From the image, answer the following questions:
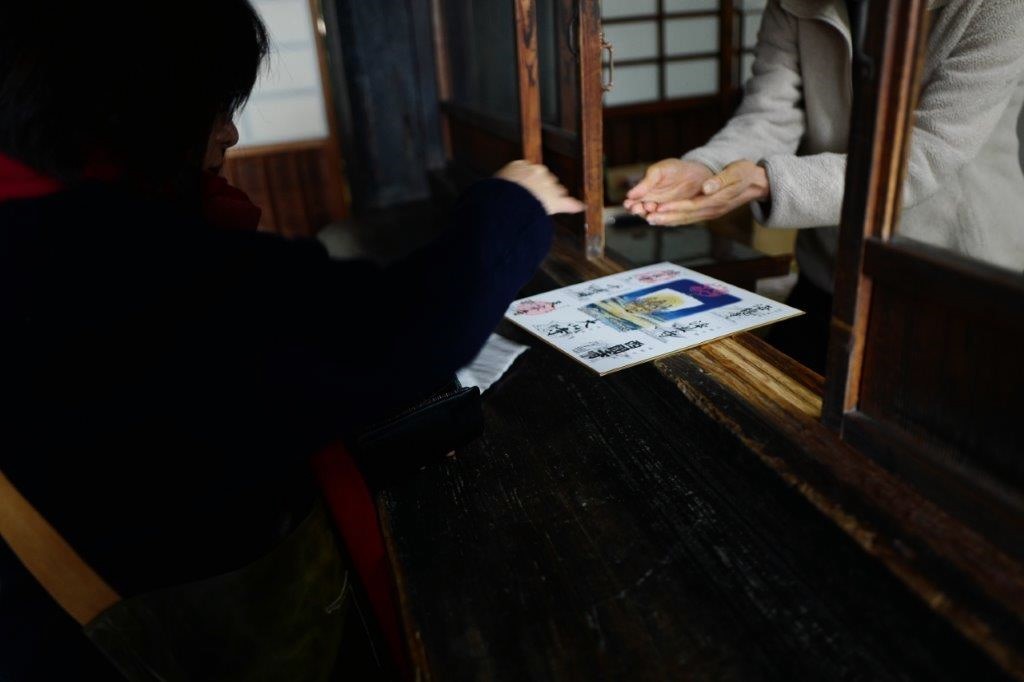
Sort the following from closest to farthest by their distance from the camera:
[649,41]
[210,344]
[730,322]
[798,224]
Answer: [210,344], [730,322], [798,224], [649,41]

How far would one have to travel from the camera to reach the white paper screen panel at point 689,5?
5.66 meters

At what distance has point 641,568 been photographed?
0.95 m

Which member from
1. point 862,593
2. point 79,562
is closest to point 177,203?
point 79,562

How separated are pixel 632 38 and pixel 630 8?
8.8 inches

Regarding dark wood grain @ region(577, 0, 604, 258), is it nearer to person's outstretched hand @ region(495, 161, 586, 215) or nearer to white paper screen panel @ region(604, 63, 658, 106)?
person's outstretched hand @ region(495, 161, 586, 215)

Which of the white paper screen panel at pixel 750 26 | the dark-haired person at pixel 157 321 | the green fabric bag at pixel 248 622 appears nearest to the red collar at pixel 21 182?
the dark-haired person at pixel 157 321

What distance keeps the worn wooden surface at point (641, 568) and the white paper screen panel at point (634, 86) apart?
5095 mm

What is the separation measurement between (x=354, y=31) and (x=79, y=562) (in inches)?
172

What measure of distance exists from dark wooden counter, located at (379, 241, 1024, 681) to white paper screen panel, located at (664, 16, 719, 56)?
5.23 m

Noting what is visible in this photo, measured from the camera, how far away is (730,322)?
154 centimetres

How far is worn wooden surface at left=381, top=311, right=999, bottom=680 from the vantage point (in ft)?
2.63

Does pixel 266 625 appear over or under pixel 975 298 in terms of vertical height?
under

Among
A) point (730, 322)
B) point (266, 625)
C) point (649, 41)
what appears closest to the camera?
point (266, 625)

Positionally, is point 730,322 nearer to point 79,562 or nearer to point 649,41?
point 79,562
